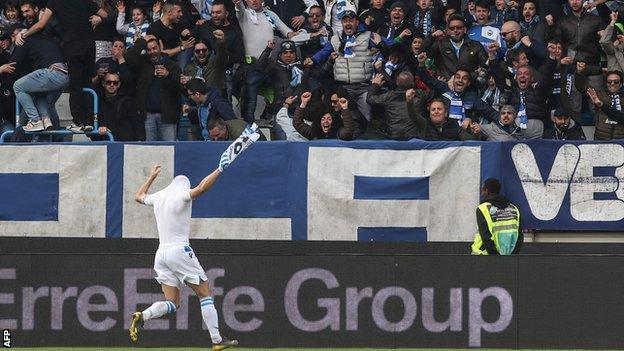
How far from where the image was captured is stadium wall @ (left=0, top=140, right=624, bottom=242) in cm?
2045

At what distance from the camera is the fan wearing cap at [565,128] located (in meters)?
21.1

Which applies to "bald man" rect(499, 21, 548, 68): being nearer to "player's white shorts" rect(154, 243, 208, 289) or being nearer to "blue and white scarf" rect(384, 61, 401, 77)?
"blue and white scarf" rect(384, 61, 401, 77)

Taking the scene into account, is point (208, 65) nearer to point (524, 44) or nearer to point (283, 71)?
point (283, 71)

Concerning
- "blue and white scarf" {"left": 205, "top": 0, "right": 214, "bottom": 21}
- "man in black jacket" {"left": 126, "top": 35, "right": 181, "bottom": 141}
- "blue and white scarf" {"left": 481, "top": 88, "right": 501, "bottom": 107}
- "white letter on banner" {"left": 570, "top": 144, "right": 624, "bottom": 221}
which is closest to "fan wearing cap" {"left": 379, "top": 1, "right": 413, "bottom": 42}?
"blue and white scarf" {"left": 481, "top": 88, "right": 501, "bottom": 107}

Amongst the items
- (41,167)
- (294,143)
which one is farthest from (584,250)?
(41,167)

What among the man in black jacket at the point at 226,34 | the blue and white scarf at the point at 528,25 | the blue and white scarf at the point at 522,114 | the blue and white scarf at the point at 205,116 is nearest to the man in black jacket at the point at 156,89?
the blue and white scarf at the point at 205,116

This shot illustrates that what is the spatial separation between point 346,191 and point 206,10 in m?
4.46

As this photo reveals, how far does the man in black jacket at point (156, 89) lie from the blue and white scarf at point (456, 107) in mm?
3937

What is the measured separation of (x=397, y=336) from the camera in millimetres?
16828

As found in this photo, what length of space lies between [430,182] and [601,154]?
2390 mm

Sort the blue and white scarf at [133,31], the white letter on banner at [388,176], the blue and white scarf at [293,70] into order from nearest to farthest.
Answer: the white letter on banner at [388,176], the blue and white scarf at [293,70], the blue and white scarf at [133,31]

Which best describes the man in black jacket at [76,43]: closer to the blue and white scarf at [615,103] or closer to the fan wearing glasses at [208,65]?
the fan wearing glasses at [208,65]

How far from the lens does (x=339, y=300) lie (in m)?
17.0

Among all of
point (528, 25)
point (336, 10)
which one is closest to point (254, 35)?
point (336, 10)
